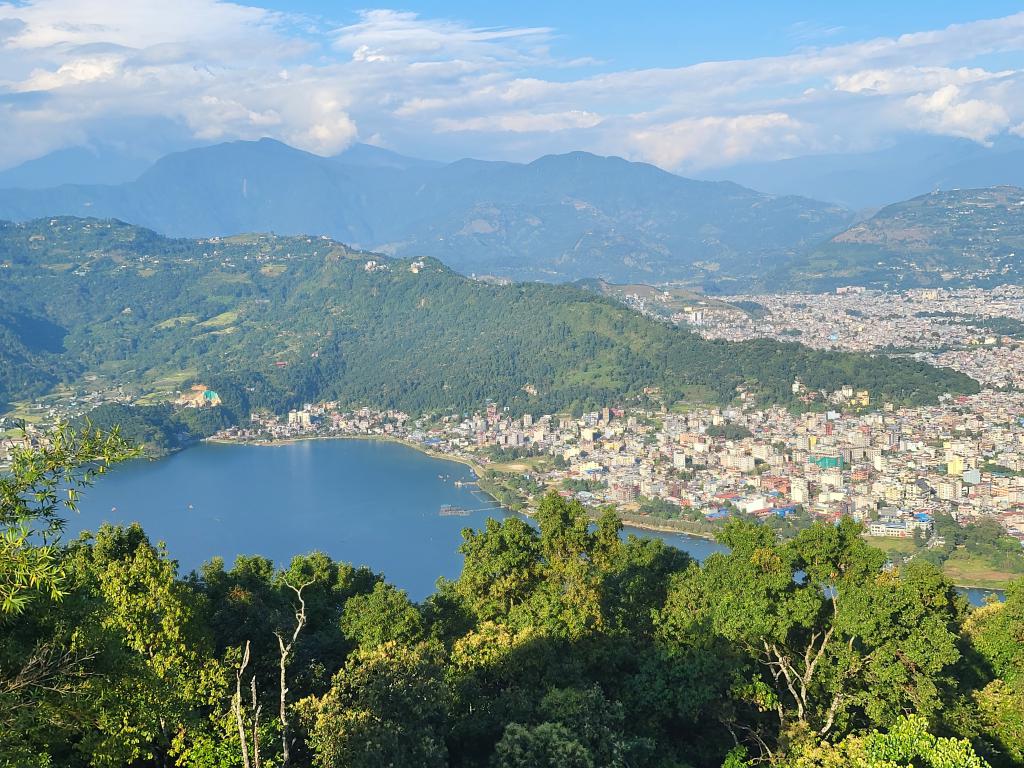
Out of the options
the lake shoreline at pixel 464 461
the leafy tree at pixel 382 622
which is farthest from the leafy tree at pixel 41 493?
the lake shoreline at pixel 464 461

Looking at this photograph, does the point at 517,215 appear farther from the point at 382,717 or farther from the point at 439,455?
the point at 382,717

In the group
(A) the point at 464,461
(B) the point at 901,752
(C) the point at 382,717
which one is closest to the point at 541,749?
(C) the point at 382,717

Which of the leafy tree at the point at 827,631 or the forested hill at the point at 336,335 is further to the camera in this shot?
the forested hill at the point at 336,335

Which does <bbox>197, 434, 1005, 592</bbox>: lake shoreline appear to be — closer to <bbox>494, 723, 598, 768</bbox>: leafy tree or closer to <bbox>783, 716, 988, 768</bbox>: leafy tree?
<bbox>783, 716, 988, 768</bbox>: leafy tree

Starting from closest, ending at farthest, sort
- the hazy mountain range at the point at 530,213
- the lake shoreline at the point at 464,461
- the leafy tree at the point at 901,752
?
the leafy tree at the point at 901,752 < the lake shoreline at the point at 464,461 < the hazy mountain range at the point at 530,213

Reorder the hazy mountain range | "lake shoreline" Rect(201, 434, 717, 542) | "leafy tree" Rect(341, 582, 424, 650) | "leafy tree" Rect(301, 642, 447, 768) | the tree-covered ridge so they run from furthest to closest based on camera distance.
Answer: the hazy mountain range < the tree-covered ridge < "lake shoreline" Rect(201, 434, 717, 542) < "leafy tree" Rect(341, 582, 424, 650) < "leafy tree" Rect(301, 642, 447, 768)

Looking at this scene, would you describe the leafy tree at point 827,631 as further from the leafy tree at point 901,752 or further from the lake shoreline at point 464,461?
the lake shoreline at point 464,461

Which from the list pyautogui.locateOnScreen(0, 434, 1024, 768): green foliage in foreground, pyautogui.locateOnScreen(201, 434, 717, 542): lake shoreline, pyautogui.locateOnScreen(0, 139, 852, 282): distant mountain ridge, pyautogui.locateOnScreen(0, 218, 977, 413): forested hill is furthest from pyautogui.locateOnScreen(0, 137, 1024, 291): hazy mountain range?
pyautogui.locateOnScreen(0, 434, 1024, 768): green foliage in foreground
